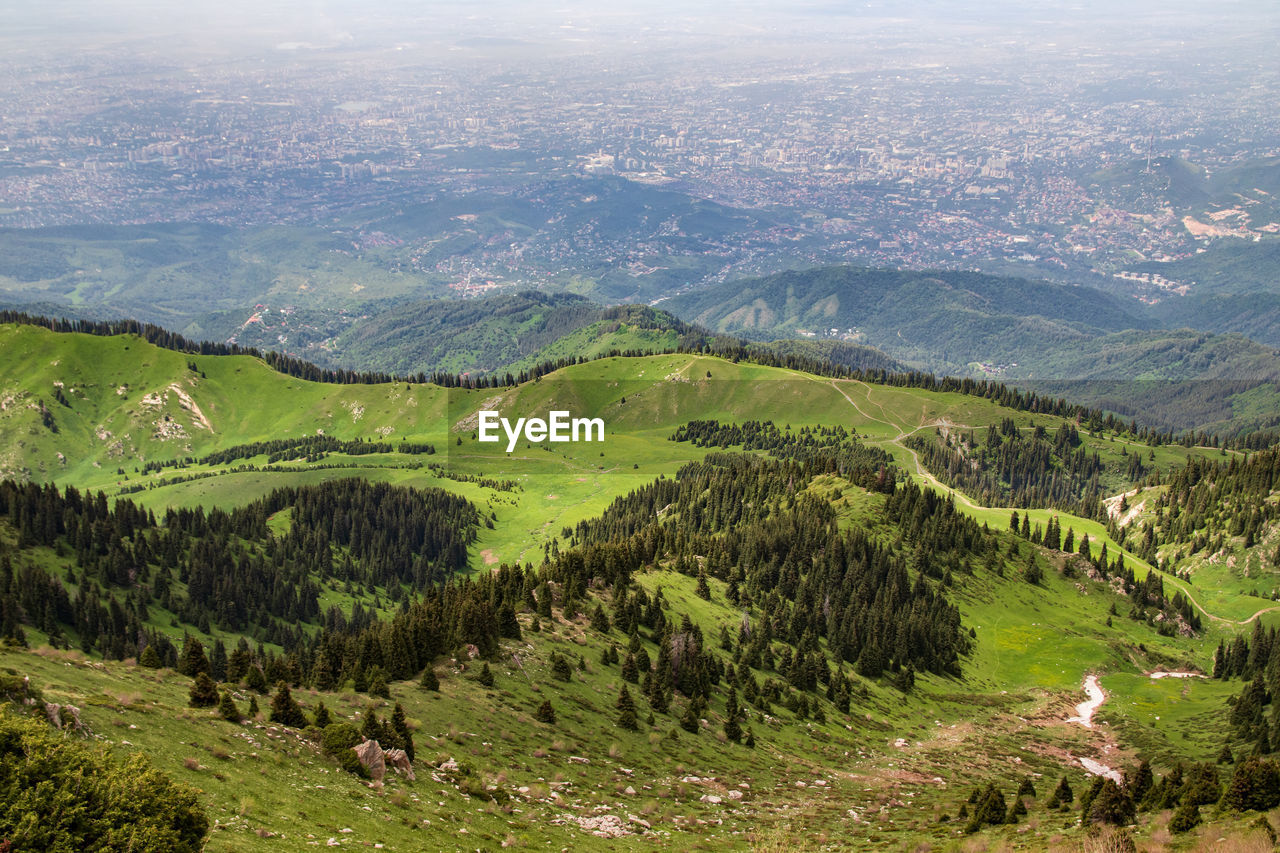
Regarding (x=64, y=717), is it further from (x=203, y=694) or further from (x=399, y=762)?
(x=399, y=762)

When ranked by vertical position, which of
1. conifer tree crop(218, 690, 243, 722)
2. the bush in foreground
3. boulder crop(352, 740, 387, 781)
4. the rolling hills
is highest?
the bush in foreground

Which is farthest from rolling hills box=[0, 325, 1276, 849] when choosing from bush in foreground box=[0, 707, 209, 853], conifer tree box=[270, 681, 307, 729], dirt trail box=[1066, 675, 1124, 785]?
bush in foreground box=[0, 707, 209, 853]

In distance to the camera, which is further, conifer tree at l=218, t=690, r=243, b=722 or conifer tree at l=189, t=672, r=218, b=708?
conifer tree at l=189, t=672, r=218, b=708

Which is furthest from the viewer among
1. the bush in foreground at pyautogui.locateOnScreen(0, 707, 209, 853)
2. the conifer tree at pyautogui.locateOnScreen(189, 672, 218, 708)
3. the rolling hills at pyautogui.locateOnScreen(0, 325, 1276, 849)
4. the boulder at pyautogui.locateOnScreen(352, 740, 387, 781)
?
the conifer tree at pyautogui.locateOnScreen(189, 672, 218, 708)

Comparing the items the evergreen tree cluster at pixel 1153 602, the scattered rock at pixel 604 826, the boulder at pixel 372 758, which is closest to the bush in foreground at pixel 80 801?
the boulder at pixel 372 758

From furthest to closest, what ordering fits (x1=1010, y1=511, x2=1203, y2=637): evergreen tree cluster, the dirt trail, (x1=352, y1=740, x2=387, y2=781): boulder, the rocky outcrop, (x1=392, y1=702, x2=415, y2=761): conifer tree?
1. (x1=1010, y1=511, x2=1203, y2=637): evergreen tree cluster
2. the dirt trail
3. (x1=392, y1=702, x2=415, y2=761): conifer tree
4. (x1=352, y1=740, x2=387, y2=781): boulder
5. the rocky outcrop

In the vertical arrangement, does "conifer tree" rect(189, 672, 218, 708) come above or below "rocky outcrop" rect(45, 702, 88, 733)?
below

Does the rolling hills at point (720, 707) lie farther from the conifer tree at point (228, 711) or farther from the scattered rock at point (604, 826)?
the conifer tree at point (228, 711)

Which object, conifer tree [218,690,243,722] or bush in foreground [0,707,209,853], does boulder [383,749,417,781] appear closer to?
conifer tree [218,690,243,722]
